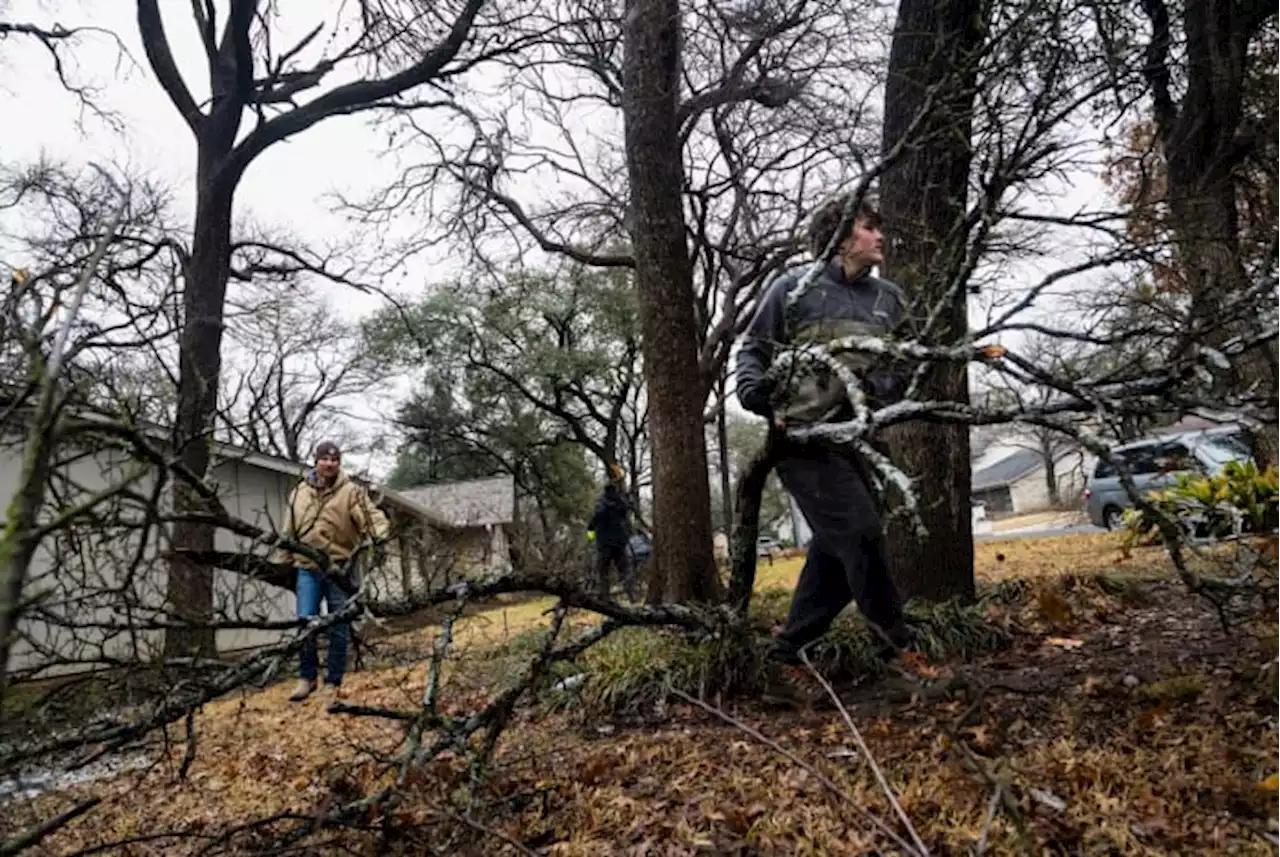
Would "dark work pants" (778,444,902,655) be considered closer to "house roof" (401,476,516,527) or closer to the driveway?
the driveway

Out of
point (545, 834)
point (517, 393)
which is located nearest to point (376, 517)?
point (545, 834)

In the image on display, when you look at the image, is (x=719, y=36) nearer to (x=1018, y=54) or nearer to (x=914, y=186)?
(x=914, y=186)

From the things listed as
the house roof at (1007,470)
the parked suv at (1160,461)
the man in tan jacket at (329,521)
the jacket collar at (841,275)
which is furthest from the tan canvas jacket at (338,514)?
the house roof at (1007,470)

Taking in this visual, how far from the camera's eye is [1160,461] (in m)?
4.36

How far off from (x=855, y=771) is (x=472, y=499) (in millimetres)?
31033

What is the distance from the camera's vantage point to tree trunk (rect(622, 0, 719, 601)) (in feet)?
18.4

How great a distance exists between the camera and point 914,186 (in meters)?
5.41

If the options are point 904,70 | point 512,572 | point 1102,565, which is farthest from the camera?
point 1102,565

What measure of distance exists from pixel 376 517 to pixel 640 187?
2661 millimetres

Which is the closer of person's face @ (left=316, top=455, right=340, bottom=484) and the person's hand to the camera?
the person's hand

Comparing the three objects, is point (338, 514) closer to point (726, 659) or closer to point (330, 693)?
point (330, 693)

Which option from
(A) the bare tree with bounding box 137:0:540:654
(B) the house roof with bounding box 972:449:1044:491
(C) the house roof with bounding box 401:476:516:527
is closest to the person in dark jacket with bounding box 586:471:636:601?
(A) the bare tree with bounding box 137:0:540:654

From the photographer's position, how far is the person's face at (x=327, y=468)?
19.2 ft

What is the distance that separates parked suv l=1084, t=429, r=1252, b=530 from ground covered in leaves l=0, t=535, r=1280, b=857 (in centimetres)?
65
